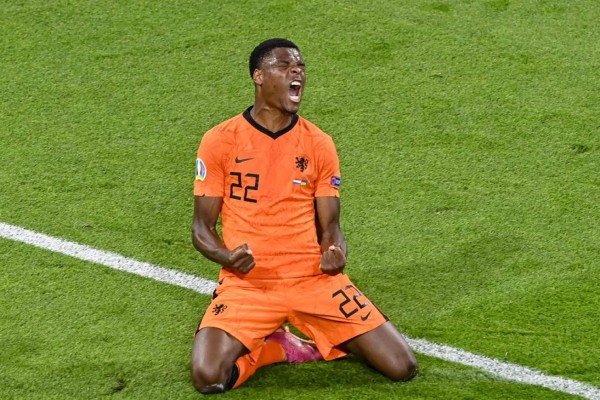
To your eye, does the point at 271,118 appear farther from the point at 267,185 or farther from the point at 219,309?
the point at 219,309

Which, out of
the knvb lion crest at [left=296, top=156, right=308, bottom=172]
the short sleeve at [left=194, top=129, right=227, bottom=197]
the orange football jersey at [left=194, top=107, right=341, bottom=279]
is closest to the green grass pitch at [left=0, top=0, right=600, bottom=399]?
the orange football jersey at [left=194, top=107, right=341, bottom=279]

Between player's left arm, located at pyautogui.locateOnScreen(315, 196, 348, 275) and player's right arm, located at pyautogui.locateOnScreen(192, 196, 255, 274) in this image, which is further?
player's left arm, located at pyautogui.locateOnScreen(315, 196, 348, 275)

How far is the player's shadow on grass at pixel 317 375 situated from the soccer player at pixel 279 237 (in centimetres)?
5

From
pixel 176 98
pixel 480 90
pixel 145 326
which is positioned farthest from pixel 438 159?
pixel 145 326

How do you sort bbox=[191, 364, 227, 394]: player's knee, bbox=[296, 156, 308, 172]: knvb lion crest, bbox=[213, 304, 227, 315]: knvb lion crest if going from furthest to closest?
1. bbox=[296, 156, 308, 172]: knvb lion crest
2. bbox=[213, 304, 227, 315]: knvb lion crest
3. bbox=[191, 364, 227, 394]: player's knee

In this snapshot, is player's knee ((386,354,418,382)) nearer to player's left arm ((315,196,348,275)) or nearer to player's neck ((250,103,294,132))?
player's left arm ((315,196,348,275))

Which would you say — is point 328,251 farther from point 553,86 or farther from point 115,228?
point 553,86

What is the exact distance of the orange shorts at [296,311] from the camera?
662cm

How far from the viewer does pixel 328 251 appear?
21.4ft

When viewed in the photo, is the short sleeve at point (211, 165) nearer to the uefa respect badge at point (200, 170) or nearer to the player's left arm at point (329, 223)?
the uefa respect badge at point (200, 170)

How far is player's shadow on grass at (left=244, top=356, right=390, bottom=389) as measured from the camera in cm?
659

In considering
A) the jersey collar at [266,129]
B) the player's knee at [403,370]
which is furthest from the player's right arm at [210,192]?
the player's knee at [403,370]

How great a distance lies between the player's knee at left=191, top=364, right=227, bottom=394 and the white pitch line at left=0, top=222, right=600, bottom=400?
97cm

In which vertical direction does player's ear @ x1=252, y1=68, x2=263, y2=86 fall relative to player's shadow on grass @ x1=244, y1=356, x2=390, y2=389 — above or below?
above
